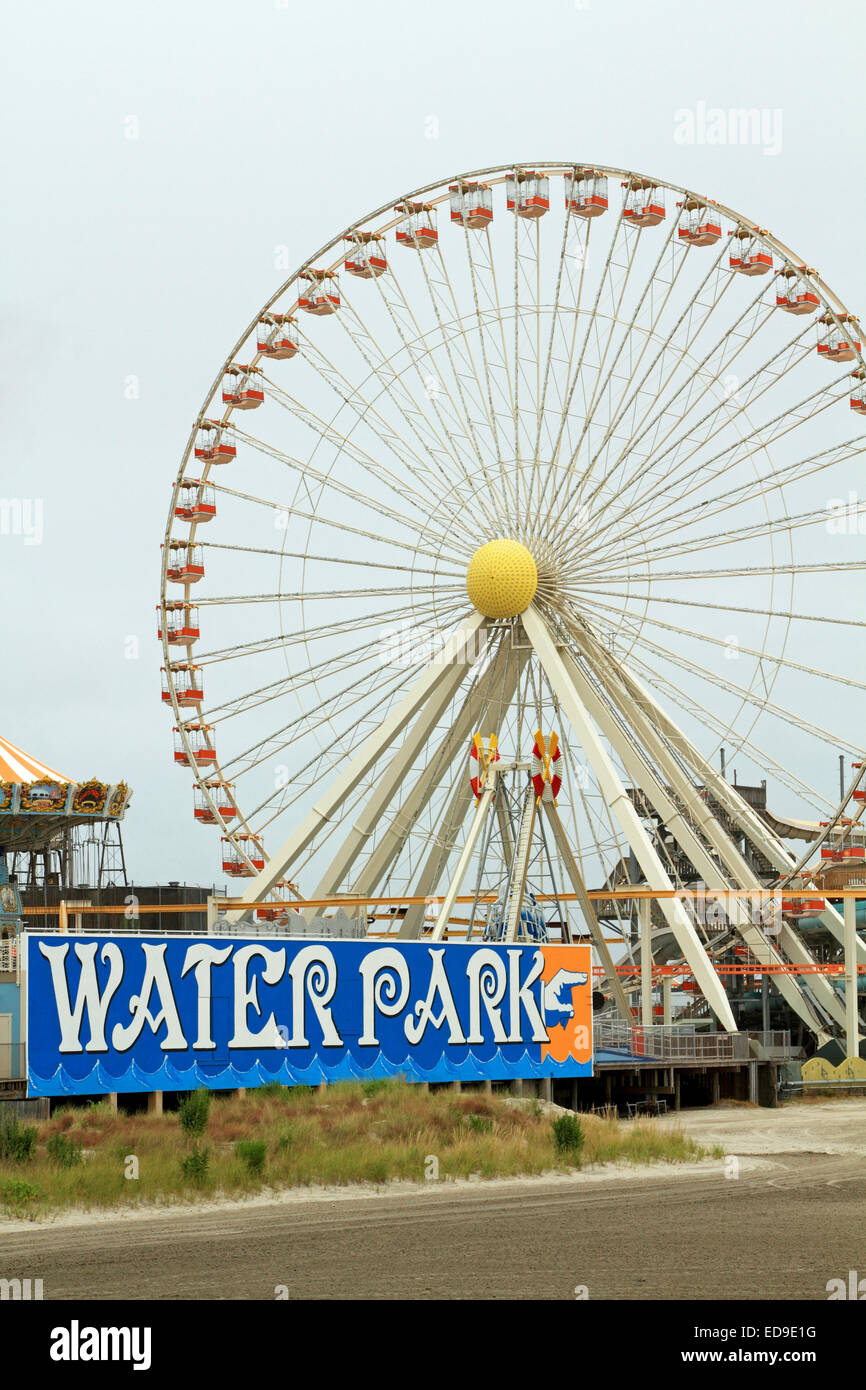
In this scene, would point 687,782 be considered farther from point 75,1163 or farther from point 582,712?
point 75,1163

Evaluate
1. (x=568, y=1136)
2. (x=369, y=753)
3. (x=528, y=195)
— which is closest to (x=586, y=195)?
(x=528, y=195)

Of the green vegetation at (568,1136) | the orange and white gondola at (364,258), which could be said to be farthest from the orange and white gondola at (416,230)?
the green vegetation at (568,1136)

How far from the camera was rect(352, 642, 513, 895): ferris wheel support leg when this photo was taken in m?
41.6

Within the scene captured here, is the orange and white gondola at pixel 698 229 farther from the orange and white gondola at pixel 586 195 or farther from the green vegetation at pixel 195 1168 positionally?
the green vegetation at pixel 195 1168

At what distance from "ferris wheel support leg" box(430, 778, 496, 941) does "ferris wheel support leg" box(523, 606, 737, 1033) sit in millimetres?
2585

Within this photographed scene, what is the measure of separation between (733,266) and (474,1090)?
65.7 ft

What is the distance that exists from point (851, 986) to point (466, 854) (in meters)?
10.5

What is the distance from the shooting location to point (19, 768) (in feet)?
147

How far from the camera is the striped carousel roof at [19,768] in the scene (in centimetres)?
4400

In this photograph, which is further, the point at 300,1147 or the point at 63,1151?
the point at 300,1147

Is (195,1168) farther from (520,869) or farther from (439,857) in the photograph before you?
(439,857)

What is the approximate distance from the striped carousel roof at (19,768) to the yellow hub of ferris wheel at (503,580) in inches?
452

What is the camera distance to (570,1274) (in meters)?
15.8
